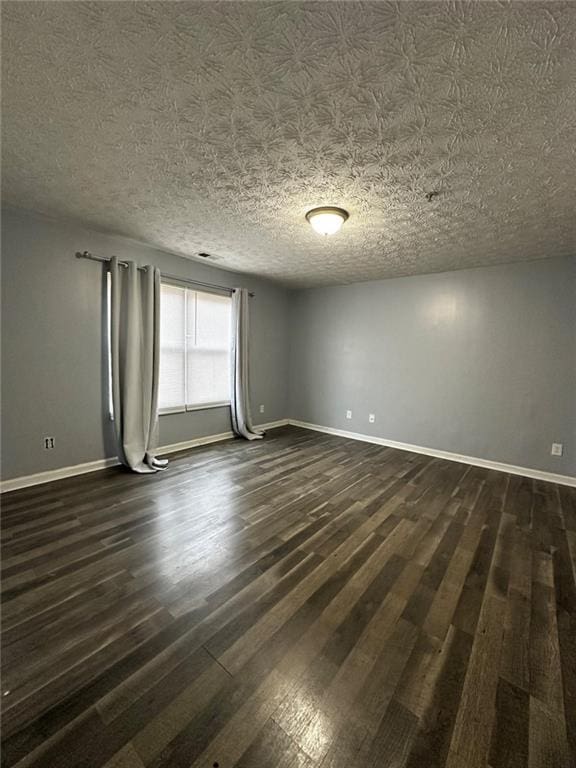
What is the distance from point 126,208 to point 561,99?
113 inches

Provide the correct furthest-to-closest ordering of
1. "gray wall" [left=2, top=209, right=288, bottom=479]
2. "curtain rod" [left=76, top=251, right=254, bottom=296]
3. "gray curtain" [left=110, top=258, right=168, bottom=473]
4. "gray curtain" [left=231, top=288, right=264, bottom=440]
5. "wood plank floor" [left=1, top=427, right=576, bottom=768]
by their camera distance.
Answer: "gray curtain" [left=231, top=288, right=264, bottom=440] → "gray curtain" [left=110, top=258, right=168, bottom=473] → "curtain rod" [left=76, top=251, right=254, bottom=296] → "gray wall" [left=2, top=209, right=288, bottom=479] → "wood plank floor" [left=1, top=427, right=576, bottom=768]

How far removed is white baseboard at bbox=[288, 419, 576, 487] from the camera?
3.45 m

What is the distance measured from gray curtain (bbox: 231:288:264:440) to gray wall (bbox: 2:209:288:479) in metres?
1.18

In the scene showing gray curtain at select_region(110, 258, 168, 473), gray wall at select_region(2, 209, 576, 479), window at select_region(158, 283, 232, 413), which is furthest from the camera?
window at select_region(158, 283, 232, 413)

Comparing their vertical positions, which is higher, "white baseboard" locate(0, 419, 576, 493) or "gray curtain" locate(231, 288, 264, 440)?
"gray curtain" locate(231, 288, 264, 440)

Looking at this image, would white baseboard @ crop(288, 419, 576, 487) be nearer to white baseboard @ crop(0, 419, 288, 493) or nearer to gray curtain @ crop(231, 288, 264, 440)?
gray curtain @ crop(231, 288, 264, 440)

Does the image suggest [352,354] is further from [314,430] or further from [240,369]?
[240,369]

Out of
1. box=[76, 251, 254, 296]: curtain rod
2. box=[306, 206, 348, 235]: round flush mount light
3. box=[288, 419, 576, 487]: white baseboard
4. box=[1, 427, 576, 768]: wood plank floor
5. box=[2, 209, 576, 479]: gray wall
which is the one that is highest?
box=[306, 206, 348, 235]: round flush mount light

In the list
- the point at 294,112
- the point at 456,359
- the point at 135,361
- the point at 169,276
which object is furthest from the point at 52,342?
the point at 456,359

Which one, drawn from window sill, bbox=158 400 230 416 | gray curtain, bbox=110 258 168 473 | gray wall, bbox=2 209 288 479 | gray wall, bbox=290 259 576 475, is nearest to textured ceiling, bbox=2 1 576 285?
gray wall, bbox=2 209 288 479

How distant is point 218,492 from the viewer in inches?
115

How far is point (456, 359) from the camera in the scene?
4.09 m

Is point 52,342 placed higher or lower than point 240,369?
higher

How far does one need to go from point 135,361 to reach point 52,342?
750mm
